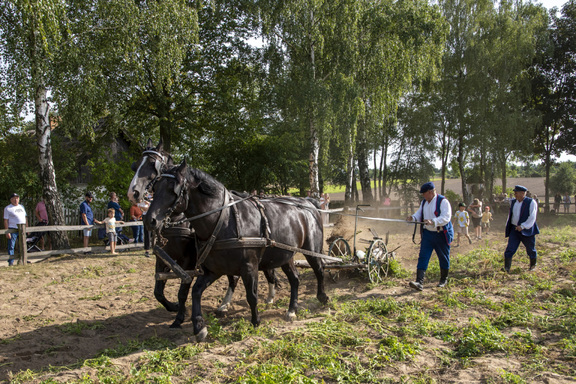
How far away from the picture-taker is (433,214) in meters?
7.36

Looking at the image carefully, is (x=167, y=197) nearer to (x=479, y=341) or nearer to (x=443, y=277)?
(x=479, y=341)

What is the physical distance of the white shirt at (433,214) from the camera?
7.13 meters

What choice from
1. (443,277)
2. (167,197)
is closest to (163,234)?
(167,197)

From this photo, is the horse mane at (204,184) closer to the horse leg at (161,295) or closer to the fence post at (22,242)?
the horse leg at (161,295)

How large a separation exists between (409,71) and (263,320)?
16.8m

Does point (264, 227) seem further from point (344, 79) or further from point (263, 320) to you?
point (344, 79)

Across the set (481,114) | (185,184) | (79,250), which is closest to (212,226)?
(185,184)

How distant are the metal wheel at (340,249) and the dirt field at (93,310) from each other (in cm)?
52

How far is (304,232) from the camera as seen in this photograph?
21.8 ft

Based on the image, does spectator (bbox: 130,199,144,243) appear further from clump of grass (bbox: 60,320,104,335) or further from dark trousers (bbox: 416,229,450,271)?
dark trousers (bbox: 416,229,450,271)

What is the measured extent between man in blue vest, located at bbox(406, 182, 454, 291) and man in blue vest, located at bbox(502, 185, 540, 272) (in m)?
1.91

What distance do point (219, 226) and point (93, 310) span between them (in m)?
2.83

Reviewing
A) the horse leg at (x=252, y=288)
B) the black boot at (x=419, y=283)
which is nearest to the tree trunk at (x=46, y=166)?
the horse leg at (x=252, y=288)

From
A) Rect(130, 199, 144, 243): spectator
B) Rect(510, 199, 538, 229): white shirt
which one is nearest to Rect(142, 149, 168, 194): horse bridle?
Rect(510, 199, 538, 229): white shirt
